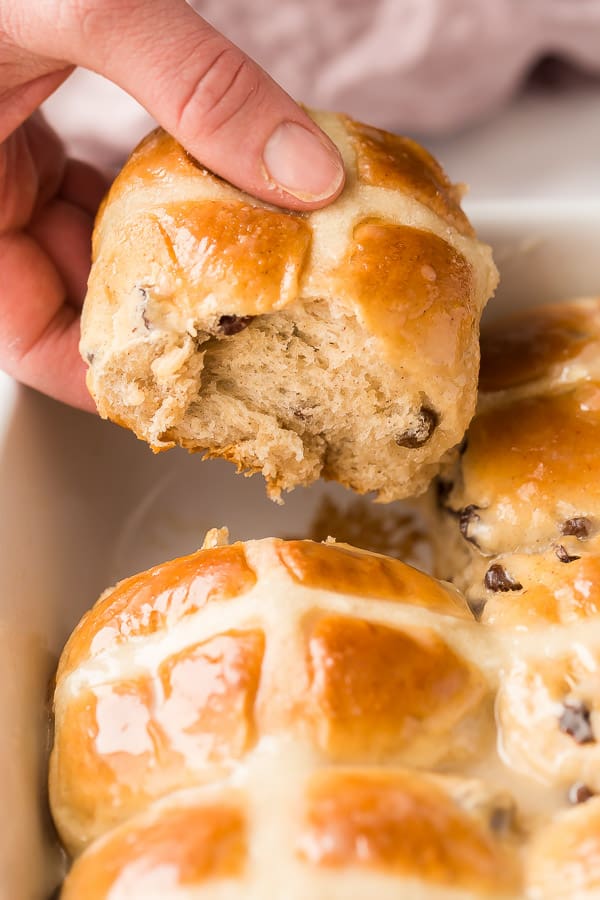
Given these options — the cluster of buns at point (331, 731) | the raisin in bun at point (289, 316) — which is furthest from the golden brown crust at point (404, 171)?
the cluster of buns at point (331, 731)

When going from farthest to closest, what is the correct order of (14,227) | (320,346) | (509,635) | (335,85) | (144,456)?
(335,85)
(144,456)
(14,227)
(320,346)
(509,635)

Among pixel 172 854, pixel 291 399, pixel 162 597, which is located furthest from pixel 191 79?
pixel 172 854

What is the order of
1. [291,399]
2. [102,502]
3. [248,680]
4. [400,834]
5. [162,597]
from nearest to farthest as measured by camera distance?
1. [400,834]
2. [248,680]
3. [162,597]
4. [291,399]
5. [102,502]

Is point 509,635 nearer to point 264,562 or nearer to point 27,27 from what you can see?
point 264,562

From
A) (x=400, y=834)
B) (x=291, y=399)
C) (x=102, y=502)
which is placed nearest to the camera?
(x=400, y=834)

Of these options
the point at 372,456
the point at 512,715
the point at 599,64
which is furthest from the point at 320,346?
the point at 599,64

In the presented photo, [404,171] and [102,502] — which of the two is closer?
[404,171]

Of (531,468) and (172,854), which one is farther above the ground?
(172,854)

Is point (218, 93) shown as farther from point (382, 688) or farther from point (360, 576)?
point (382, 688)
